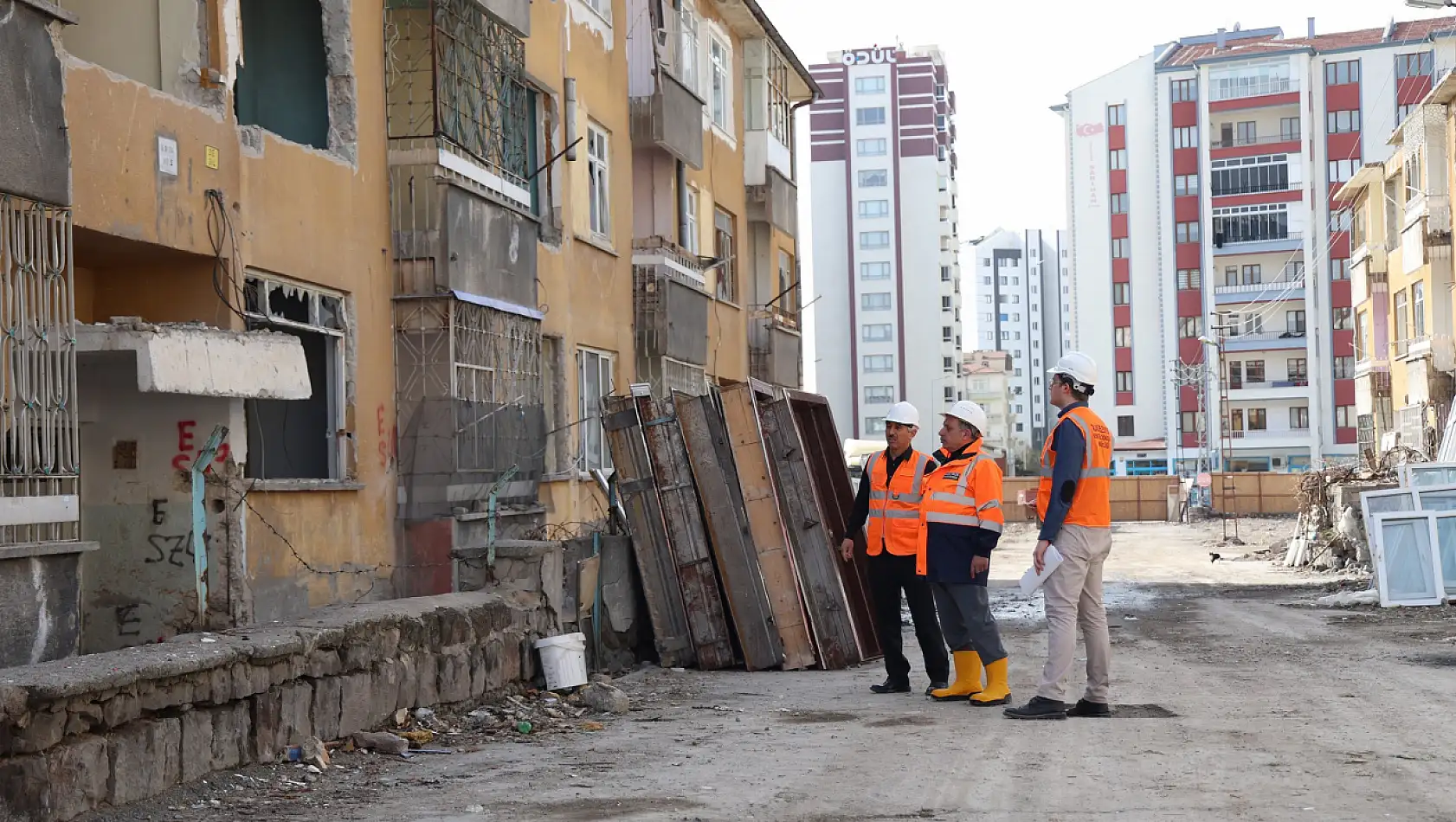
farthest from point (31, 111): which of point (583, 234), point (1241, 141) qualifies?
point (1241, 141)

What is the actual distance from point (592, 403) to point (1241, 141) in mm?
77995

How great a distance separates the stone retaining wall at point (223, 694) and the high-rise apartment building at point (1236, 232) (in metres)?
76.3

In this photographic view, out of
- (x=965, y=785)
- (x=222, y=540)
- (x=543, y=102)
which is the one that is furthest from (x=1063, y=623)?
(x=543, y=102)

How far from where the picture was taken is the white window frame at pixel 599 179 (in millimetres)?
19203

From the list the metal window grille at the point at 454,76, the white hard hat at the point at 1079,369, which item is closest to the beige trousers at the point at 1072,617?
the white hard hat at the point at 1079,369

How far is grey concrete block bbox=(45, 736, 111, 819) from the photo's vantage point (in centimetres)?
650

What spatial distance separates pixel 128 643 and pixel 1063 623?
18.4 ft

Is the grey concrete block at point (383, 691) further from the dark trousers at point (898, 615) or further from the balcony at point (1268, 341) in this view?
the balcony at point (1268, 341)

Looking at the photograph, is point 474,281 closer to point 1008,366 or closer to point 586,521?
point 586,521

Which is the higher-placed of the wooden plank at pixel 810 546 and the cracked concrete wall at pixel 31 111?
the cracked concrete wall at pixel 31 111

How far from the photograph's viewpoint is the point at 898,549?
11547 millimetres

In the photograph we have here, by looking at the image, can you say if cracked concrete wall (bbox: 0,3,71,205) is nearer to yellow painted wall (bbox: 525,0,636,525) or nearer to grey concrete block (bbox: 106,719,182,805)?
grey concrete block (bbox: 106,719,182,805)

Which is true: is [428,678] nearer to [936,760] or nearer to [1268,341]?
[936,760]

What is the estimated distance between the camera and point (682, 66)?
22906 mm
